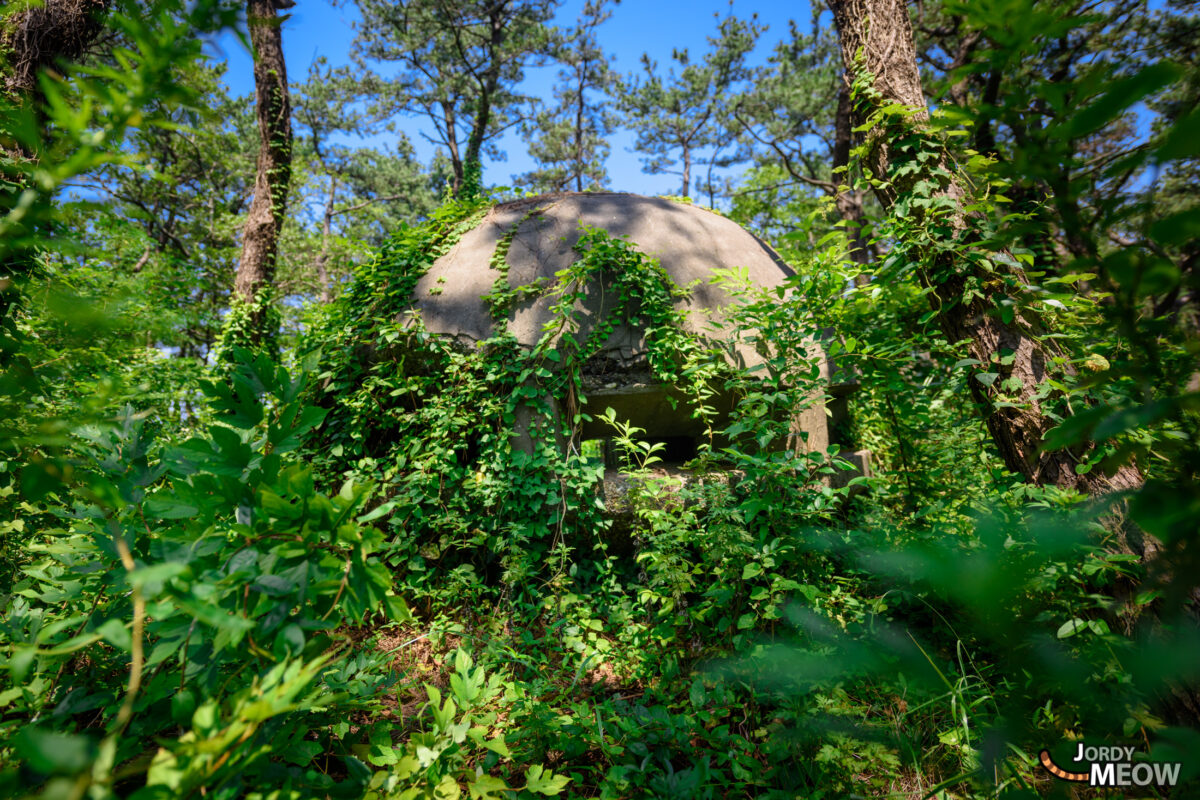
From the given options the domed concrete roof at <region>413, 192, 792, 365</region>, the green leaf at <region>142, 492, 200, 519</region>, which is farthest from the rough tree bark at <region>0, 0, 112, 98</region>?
the green leaf at <region>142, 492, 200, 519</region>

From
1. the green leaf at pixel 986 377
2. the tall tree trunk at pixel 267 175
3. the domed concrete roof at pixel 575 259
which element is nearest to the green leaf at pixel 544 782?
the green leaf at pixel 986 377

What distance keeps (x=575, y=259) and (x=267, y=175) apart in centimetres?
470

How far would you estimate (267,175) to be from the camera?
6027 millimetres

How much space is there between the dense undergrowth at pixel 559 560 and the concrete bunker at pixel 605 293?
0.46ft

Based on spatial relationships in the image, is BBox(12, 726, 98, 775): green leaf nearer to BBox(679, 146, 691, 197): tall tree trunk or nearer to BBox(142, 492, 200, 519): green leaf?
BBox(142, 492, 200, 519): green leaf

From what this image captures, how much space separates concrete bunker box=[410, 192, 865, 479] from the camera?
3.70 meters

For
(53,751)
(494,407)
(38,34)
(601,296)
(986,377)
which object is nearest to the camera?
(53,751)

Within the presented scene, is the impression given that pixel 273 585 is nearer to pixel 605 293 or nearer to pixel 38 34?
pixel 605 293

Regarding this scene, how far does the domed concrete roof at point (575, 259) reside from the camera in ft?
12.3

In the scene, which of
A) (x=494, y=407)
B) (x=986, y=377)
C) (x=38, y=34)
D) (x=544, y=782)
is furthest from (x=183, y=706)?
(x=38, y=34)

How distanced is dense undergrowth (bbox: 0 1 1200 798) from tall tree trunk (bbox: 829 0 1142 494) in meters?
0.09

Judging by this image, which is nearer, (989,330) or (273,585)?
(273,585)

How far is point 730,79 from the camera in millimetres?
16922

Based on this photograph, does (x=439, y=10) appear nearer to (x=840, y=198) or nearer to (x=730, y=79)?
(x=730, y=79)
